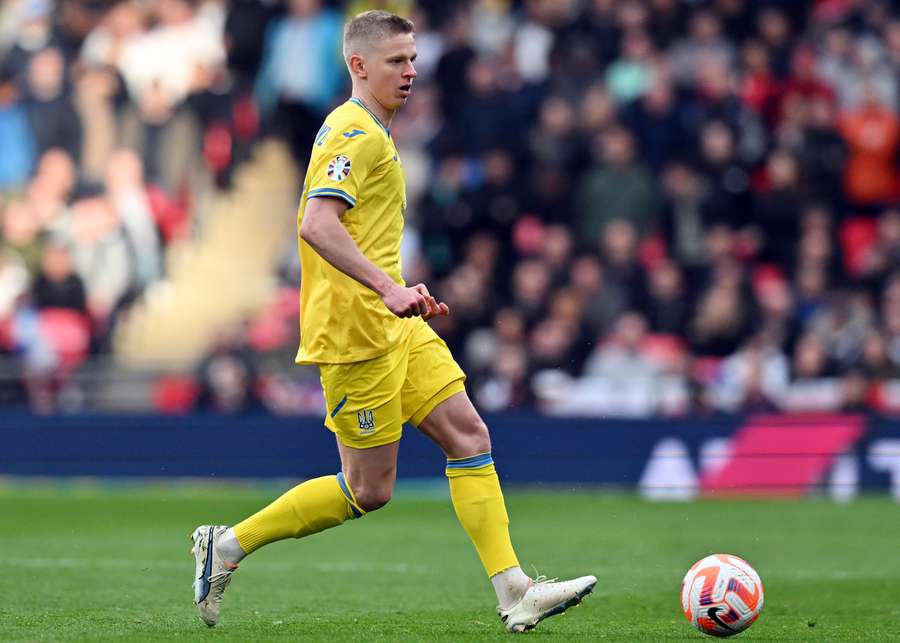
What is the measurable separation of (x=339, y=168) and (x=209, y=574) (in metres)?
1.76

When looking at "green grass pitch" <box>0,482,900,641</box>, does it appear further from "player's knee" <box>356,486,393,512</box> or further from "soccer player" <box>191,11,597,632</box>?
"player's knee" <box>356,486,393,512</box>

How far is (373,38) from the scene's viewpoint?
270 inches

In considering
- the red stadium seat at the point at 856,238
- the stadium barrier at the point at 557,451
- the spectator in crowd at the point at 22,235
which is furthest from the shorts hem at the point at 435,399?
the spectator in crowd at the point at 22,235

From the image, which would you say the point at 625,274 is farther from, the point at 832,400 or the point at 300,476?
the point at 300,476

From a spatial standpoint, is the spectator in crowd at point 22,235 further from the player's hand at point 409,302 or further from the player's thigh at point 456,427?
the player's hand at point 409,302

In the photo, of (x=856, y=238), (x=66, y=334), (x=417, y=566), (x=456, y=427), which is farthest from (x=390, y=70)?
(x=66, y=334)

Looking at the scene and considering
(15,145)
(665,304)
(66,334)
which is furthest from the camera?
(15,145)

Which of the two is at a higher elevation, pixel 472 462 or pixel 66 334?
pixel 472 462

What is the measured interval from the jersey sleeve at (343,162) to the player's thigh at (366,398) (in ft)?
2.18

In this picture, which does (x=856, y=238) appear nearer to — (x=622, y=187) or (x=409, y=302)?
(x=622, y=187)

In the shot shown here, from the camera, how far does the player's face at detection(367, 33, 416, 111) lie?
6852 mm

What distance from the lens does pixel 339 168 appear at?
6.64 meters

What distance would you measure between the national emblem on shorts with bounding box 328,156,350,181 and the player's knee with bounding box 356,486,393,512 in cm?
126

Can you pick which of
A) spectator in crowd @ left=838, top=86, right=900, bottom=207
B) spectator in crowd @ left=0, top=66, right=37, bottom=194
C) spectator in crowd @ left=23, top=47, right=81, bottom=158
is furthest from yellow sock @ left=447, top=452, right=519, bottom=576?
spectator in crowd @ left=0, top=66, right=37, bottom=194
